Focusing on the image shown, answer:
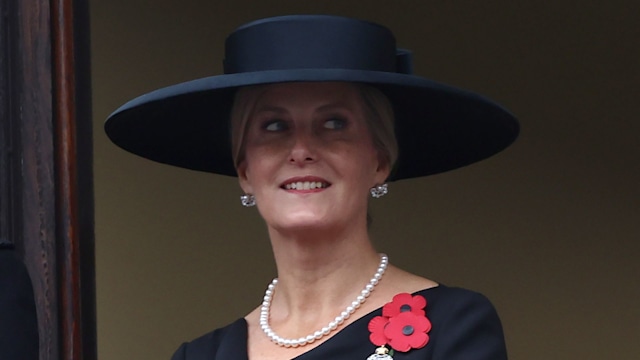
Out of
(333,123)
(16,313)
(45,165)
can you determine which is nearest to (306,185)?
(333,123)

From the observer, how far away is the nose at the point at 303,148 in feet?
6.52

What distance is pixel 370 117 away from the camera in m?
2.05

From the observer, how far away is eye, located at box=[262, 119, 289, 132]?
2.04 m

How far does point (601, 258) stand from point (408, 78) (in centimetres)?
204

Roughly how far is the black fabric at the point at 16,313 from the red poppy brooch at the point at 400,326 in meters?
0.56

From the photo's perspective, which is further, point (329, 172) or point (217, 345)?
point (217, 345)

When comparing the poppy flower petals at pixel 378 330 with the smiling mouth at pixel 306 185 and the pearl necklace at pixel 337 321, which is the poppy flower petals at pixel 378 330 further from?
A: the smiling mouth at pixel 306 185

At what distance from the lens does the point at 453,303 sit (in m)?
1.96

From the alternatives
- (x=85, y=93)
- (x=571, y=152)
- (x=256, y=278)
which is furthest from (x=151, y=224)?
(x=571, y=152)

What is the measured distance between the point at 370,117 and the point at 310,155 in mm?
130

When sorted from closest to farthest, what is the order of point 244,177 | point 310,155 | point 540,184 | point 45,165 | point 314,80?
point 314,80 → point 310,155 → point 244,177 → point 45,165 → point 540,184

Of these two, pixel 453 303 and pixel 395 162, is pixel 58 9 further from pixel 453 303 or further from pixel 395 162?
pixel 453 303

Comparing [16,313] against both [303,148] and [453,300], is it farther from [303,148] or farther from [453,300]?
[453,300]

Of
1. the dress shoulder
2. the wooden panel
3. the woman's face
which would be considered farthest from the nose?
the wooden panel
